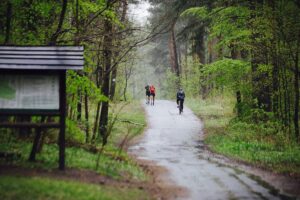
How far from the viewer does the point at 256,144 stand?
18672 mm

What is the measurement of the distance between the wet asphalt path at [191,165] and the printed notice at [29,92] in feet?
14.2

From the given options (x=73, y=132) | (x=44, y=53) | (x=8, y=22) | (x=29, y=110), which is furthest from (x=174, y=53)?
(x=29, y=110)

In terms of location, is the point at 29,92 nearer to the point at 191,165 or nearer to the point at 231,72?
the point at 191,165

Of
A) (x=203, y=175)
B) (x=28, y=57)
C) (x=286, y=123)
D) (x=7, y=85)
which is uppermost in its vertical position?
(x=28, y=57)

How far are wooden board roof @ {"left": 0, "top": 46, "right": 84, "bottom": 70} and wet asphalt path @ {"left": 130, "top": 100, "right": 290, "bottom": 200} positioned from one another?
178 inches

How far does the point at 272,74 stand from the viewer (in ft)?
65.3

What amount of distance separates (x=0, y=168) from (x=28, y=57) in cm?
283

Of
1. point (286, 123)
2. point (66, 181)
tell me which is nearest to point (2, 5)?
point (66, 181)

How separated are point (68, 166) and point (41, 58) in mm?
3024

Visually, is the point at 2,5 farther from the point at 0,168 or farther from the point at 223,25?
the point at 223,25

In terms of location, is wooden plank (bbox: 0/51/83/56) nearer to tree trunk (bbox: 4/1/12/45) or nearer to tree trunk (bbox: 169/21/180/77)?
tree trunk (bbox: 4/1/12/45)

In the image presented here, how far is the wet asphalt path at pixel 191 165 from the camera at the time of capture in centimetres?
1102

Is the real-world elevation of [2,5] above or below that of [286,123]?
above

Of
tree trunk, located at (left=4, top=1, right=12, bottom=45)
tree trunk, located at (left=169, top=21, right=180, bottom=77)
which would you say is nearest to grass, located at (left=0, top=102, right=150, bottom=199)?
tree trunk, located at (left=4, top=1, right=12, bottom=45)
